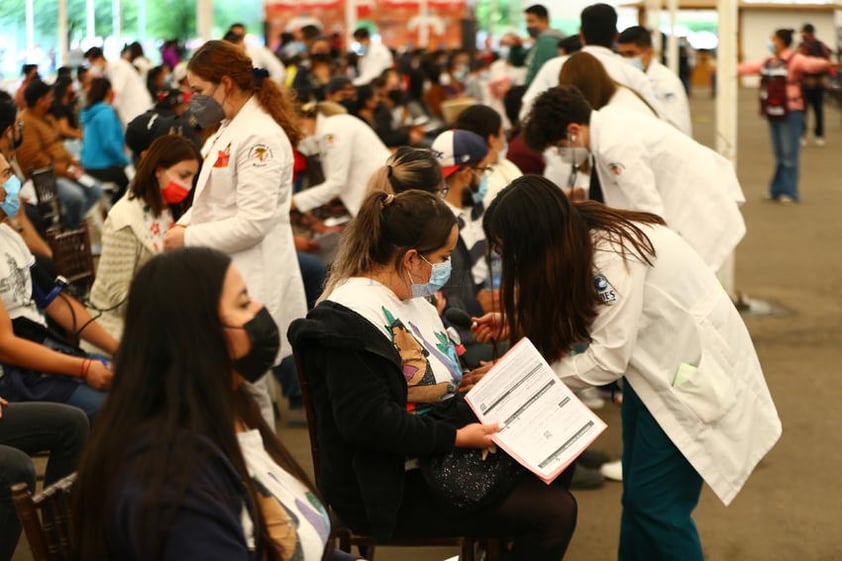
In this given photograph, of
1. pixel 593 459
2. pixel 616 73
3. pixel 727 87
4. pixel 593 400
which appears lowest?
pixel 593 400

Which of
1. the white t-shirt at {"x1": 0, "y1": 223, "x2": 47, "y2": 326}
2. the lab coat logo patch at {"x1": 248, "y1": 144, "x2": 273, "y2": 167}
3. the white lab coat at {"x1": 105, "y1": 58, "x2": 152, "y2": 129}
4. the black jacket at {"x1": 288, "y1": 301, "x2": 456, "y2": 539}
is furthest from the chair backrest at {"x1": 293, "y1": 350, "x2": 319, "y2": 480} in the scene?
the white lab coat at {"x1": 105, "y1": 58, "x2": 152, "y2": 129}

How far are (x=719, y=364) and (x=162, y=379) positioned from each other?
1.61m

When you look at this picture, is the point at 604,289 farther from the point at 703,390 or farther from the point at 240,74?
the point at 240,74

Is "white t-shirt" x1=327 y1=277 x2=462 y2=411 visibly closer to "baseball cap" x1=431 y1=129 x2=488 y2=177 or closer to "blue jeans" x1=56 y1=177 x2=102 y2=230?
"baseball cap" x1=431 y1=129 x2=488 y2=177

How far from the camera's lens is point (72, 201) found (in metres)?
8.42

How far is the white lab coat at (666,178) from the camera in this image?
14.9 feet

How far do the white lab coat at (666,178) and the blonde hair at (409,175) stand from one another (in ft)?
2.81

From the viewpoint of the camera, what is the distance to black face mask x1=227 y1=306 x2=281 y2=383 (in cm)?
204

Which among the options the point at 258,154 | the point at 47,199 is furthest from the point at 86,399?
the point at 47,199

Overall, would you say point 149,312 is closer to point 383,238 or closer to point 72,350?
point 383,238

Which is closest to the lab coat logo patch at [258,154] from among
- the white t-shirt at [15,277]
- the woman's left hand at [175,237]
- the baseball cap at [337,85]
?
the woman's left hand at [175,237]

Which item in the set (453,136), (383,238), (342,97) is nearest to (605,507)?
(453,136)

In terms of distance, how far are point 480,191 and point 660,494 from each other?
1.78 metres

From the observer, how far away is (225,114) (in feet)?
13.7
